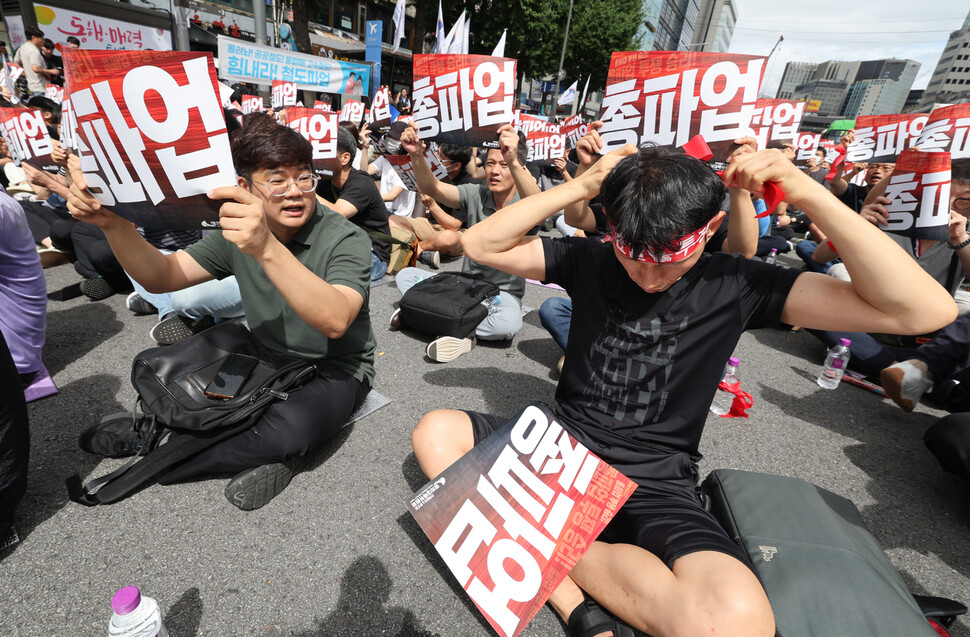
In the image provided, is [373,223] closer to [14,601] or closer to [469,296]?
[469,296]

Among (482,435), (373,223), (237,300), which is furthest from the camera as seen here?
(373,223)

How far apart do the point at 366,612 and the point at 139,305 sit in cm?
339

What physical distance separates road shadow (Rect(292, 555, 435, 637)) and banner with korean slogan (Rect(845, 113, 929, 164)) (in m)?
6.45

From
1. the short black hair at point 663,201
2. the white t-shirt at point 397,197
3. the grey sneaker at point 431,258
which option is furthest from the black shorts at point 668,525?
the white t-shirt at point 397,197

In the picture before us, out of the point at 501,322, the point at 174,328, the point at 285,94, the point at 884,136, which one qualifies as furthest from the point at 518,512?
the point at 285,94

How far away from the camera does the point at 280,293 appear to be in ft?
6.23

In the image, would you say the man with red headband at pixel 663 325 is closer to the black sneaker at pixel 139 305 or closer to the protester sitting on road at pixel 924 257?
the protester sitting on road at pixel 924 257

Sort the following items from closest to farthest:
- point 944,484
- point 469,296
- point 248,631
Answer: point 248,631
point 944,484
point 469,296

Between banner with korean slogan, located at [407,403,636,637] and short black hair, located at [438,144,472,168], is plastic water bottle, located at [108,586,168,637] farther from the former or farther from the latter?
short black hair, located at [438,144,472,168]

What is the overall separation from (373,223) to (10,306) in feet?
9.78

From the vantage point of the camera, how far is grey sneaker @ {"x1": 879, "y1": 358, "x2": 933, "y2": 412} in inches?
124

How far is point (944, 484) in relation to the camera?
2715 millimetres

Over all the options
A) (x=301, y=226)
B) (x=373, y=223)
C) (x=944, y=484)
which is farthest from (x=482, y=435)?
(x=373, y=223)

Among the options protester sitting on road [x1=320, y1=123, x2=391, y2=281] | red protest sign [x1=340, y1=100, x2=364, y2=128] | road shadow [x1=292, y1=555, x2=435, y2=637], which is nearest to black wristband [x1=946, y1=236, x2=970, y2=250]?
road shadow [x1=292, y1=555, x2=435, y2=637]
